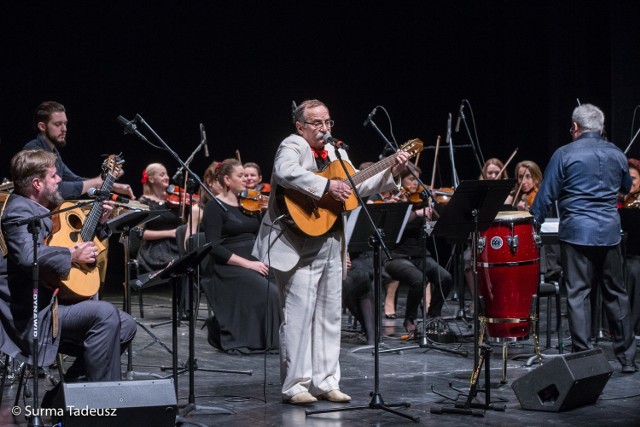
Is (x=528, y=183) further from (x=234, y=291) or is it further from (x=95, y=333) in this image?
(x=95, y=333)

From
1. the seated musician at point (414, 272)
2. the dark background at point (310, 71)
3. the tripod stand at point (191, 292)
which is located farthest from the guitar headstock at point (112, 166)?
the dark background at point (310, 71)

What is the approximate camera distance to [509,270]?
562 centimetres

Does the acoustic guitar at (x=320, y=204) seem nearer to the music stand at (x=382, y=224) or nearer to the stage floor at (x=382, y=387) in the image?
the stage floor at (x=382, y=387)

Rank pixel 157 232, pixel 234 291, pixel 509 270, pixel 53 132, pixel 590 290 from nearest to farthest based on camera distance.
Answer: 1. pixel 509 270
2. pixel 590 290
3. pixel 53 132
4. pixel 234 291
5. pixel 157 232

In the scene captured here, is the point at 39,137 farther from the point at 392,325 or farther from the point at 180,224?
the point at 392,325

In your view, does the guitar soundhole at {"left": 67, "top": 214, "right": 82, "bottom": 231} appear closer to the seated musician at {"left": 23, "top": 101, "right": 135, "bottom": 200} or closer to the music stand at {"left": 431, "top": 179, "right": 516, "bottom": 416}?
the seated musician at {"left": 23, "top": 101, "right": 135, "bottom": 200}

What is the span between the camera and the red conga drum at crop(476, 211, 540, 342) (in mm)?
5609

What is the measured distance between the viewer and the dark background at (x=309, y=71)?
10.2m

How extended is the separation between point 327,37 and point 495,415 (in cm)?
745

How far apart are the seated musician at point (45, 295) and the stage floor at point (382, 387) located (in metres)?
0.41

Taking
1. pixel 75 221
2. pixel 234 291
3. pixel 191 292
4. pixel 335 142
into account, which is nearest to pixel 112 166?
pixel 75 221

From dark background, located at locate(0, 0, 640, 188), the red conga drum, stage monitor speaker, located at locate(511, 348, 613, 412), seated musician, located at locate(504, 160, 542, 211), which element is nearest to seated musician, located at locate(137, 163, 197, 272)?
dark background, located at locate(0, 0, 640, 188)

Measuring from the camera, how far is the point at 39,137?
593 centimetres

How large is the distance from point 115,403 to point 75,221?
1230 mm
